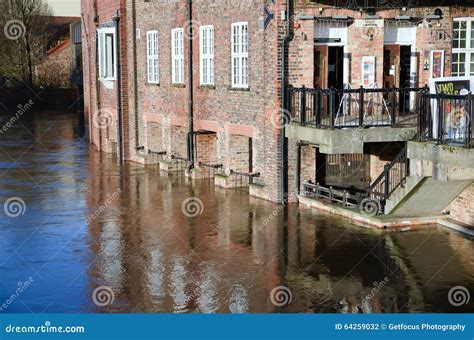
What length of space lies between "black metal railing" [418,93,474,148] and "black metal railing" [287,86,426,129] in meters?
1.70

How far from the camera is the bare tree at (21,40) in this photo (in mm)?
69688

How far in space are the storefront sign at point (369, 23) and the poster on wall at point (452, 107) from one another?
4.86 metres

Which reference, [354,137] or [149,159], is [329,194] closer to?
[354,137]

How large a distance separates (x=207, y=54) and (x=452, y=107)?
35.0ft

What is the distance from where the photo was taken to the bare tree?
69688mm

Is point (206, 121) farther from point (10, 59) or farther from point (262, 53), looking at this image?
point (10, 59)

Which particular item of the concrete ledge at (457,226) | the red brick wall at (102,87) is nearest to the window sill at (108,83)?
the red brick wall at (102,87)

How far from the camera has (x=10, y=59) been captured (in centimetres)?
7050

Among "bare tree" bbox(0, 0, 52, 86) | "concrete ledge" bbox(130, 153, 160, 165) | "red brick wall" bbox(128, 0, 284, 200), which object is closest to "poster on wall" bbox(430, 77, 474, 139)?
"red brick wall" bbox(128, 0, 284, 200)

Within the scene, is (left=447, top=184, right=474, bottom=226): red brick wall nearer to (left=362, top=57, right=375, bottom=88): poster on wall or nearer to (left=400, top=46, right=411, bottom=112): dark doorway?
(left=400, top=46, right=411, bottom=112): dark doorway

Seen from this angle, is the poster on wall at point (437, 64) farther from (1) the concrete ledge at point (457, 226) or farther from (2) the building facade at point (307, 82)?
(1) the concrete ledge at point (457, 226)

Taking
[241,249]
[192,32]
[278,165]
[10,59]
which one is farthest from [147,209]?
[10,59]

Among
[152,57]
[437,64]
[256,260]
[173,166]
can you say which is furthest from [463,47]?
[152,57]

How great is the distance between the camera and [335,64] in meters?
21.1
